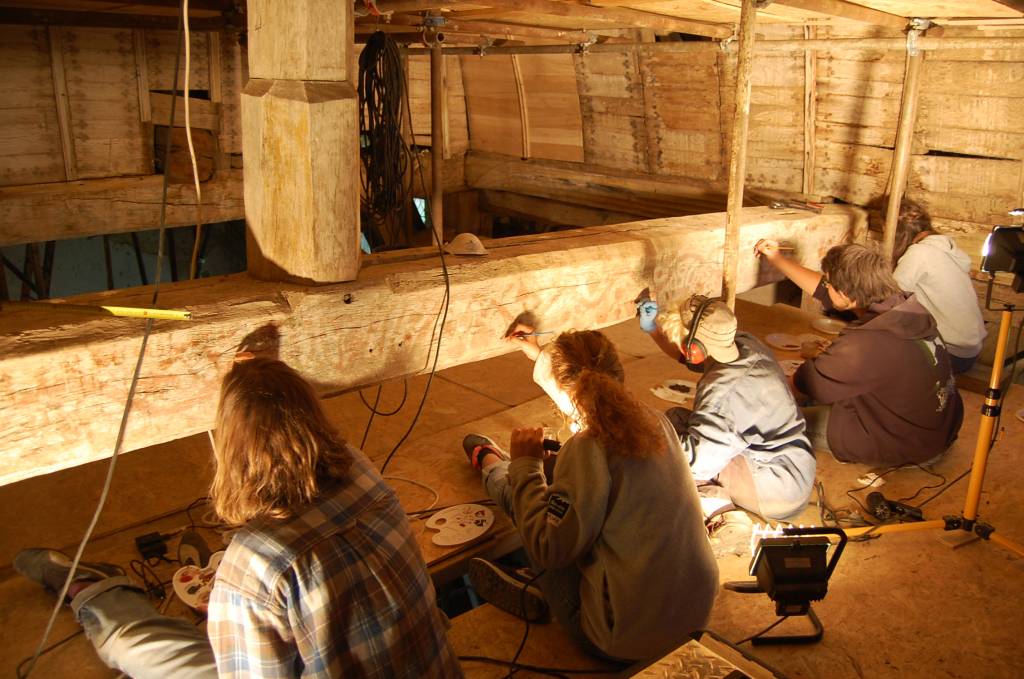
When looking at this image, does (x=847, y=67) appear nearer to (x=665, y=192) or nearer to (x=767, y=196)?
(x=767, y=196)

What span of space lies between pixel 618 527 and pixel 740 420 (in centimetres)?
110

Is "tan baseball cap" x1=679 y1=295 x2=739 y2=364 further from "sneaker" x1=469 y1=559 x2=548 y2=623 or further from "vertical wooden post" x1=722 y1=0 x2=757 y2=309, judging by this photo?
"sneaker" x1=469 y1=559 x2=548 y2=623

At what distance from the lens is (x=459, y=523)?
11.3 feet

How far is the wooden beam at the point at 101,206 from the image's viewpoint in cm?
554

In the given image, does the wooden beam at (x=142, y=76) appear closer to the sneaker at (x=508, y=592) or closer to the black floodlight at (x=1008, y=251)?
the sneaker at (x=508, y=592)

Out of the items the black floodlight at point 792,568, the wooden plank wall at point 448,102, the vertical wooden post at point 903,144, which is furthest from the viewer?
the wooden plank wall at point 448,102

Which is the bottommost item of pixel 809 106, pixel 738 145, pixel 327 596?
pixel 327 596

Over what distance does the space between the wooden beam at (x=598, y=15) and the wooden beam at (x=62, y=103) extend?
2.94 metres

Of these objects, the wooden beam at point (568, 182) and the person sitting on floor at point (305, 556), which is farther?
the wooden beam at point (568, 182)

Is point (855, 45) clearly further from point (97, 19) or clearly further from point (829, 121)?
point (97, 19)

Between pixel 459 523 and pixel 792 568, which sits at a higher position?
pixel 792 568

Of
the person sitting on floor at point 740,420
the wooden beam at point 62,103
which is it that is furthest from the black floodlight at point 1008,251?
the wooden beam at point 62,103

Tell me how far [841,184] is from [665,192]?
57.4 inches

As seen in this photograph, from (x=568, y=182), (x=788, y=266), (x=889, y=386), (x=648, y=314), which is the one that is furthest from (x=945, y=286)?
(x=568, y=182)
